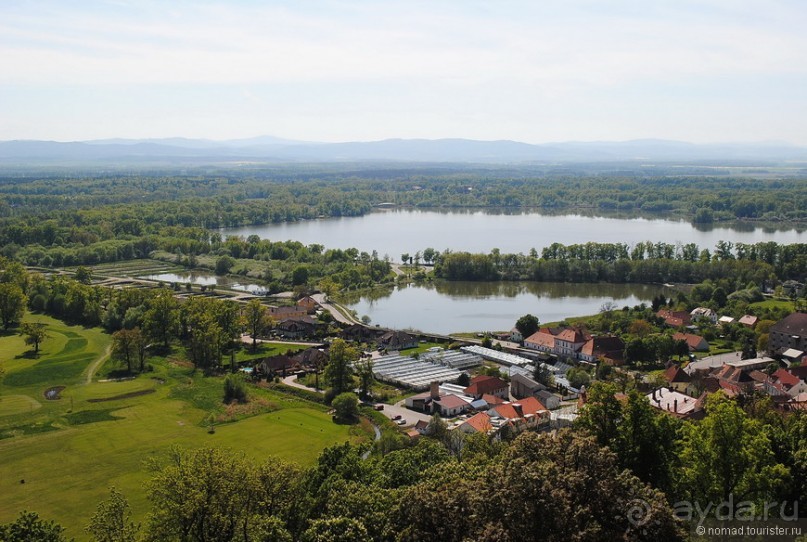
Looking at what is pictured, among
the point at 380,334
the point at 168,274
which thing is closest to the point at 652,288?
the point at 380,334

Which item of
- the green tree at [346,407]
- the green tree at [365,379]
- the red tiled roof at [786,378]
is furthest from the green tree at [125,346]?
the red tiled roof at [786,378]

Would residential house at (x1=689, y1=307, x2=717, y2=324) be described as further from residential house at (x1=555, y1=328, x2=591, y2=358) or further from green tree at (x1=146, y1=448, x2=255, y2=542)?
green tree at (x1=146, y1=448, x2=255, y2=542)

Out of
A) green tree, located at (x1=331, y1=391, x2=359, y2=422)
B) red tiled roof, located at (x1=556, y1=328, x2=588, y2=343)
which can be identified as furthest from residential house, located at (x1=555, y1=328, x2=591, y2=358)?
green tree, located at (x1=331, y1=391, x2=359, y2=422)

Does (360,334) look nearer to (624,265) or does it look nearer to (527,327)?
(527,327)

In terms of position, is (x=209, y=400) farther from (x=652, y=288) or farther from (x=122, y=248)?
(x=122, y=248)

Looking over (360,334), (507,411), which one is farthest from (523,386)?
Answer: (360,334)

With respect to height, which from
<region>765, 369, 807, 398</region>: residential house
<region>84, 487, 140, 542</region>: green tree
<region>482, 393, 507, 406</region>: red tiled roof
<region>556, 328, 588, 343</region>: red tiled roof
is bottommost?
<region>482, 393, 507, 406</region>: red tiled roof
